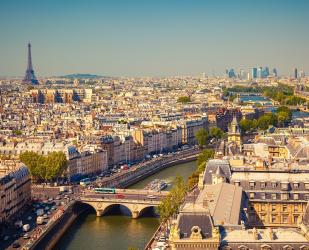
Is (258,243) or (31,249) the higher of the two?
(258,243)

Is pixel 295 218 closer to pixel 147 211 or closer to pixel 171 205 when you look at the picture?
pixel 171 205

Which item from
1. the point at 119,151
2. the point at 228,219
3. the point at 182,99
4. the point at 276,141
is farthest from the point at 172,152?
the point at 182,99

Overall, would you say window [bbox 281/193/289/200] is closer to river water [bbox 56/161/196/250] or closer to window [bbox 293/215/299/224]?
window [bbox 293/215/299/224]

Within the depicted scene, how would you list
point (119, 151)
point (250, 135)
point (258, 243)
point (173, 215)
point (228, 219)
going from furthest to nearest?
point (250, 135) < point (119, 151) < point (173, 215) < point (228, 219) < point (258, 243)

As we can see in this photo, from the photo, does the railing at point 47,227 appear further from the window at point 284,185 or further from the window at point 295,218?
the window at point 295,218

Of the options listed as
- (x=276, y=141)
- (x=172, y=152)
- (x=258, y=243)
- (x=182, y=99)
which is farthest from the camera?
(x=182, y=99)

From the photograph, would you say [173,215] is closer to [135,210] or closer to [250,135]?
[135,210]

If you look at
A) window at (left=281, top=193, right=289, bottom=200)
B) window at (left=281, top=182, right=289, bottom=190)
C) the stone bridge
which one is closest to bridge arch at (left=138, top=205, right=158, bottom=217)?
the stone bridge

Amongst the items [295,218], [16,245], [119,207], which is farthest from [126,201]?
[295,218]
